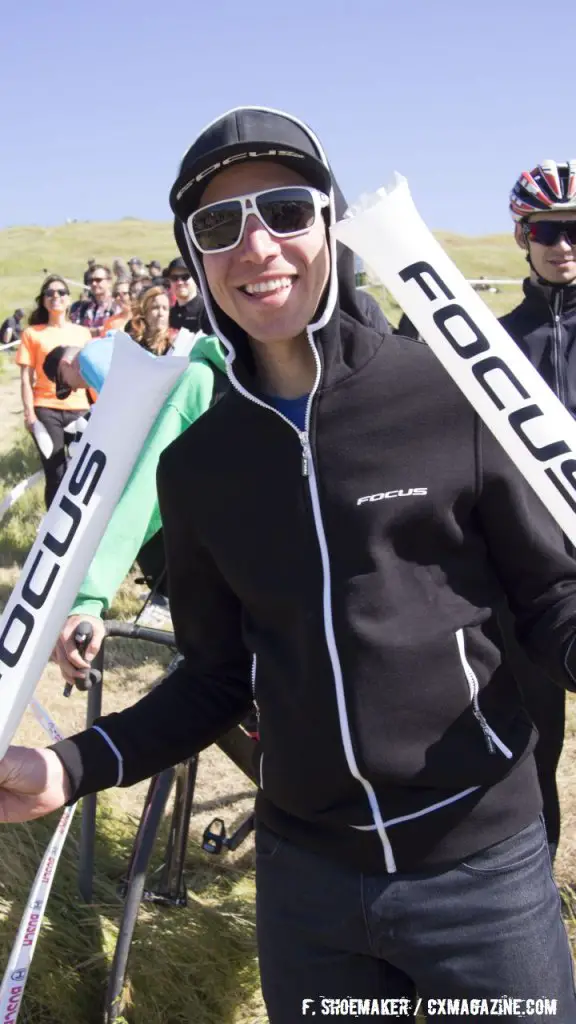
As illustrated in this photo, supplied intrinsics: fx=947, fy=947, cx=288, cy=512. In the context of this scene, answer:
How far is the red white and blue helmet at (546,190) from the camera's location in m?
3.65

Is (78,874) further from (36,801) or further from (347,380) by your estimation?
(347,380)

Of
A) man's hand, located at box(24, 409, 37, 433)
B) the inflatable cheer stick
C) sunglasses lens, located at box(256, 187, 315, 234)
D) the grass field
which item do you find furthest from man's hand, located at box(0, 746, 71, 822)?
man's hand, located at box(24, 409, 37, 433)

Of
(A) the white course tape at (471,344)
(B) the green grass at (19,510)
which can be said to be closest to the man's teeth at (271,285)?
(A) the white course tape at (471,344)

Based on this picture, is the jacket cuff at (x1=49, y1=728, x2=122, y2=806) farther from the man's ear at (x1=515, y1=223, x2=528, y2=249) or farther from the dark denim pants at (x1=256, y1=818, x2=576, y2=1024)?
the man's ear at (x1=515, y1=223, x2=528, y2=249)

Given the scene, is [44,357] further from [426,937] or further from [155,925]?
[426,937]

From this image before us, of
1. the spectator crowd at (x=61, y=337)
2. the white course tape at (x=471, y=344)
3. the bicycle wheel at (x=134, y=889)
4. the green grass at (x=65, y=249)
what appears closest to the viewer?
the white course tape at (x=471, y=344)

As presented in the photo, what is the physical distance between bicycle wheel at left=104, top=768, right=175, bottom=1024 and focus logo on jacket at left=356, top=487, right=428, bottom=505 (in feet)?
6.13

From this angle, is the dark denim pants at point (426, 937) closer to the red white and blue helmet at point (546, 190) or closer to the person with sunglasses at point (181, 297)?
the red white and blue helmet at point (546, 190)

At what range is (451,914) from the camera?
1633mm

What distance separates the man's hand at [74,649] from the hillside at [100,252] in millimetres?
28363

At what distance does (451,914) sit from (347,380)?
96cm

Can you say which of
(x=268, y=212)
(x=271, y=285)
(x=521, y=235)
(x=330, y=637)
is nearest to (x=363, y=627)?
(x=330, y=637)

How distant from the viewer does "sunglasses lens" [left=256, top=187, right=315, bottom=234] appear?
169cm

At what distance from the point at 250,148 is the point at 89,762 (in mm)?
1194
